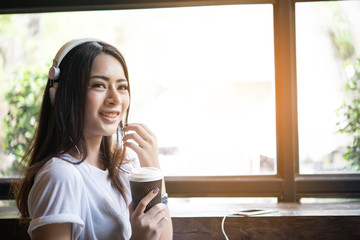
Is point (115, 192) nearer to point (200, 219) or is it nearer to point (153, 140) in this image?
point (153, 140)

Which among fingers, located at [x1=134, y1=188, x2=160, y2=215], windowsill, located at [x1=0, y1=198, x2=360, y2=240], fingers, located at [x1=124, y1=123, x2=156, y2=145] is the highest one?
fingers, located at [x1=124, y1=123, x2=156, y2=145]

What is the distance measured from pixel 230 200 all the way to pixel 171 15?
46.1 inches

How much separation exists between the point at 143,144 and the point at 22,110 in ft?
3.58

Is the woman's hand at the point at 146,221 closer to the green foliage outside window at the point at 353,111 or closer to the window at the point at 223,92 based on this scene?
the window at the point at 223,92

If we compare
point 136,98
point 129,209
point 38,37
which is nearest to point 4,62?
point 38,37

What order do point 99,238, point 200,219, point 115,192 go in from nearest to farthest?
point 99,238
point 115,192
point 200,219

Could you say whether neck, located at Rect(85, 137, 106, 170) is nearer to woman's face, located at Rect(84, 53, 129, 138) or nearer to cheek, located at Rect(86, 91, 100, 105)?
woman's face, located at Rect(84, 53, 129, 138)

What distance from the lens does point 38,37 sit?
6.01 feet

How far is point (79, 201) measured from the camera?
90 centimetres

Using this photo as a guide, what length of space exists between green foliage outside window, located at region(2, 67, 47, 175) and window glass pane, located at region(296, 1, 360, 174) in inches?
62.6

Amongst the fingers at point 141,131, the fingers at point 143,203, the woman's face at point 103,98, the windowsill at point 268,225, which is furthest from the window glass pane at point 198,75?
the fingers at point 143,203

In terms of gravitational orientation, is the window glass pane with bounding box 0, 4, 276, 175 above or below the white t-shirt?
above

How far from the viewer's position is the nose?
1.04 m

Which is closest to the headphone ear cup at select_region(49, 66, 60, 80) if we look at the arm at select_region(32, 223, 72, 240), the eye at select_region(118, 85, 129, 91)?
the eye at select_region(118, 85, 129, 91)
